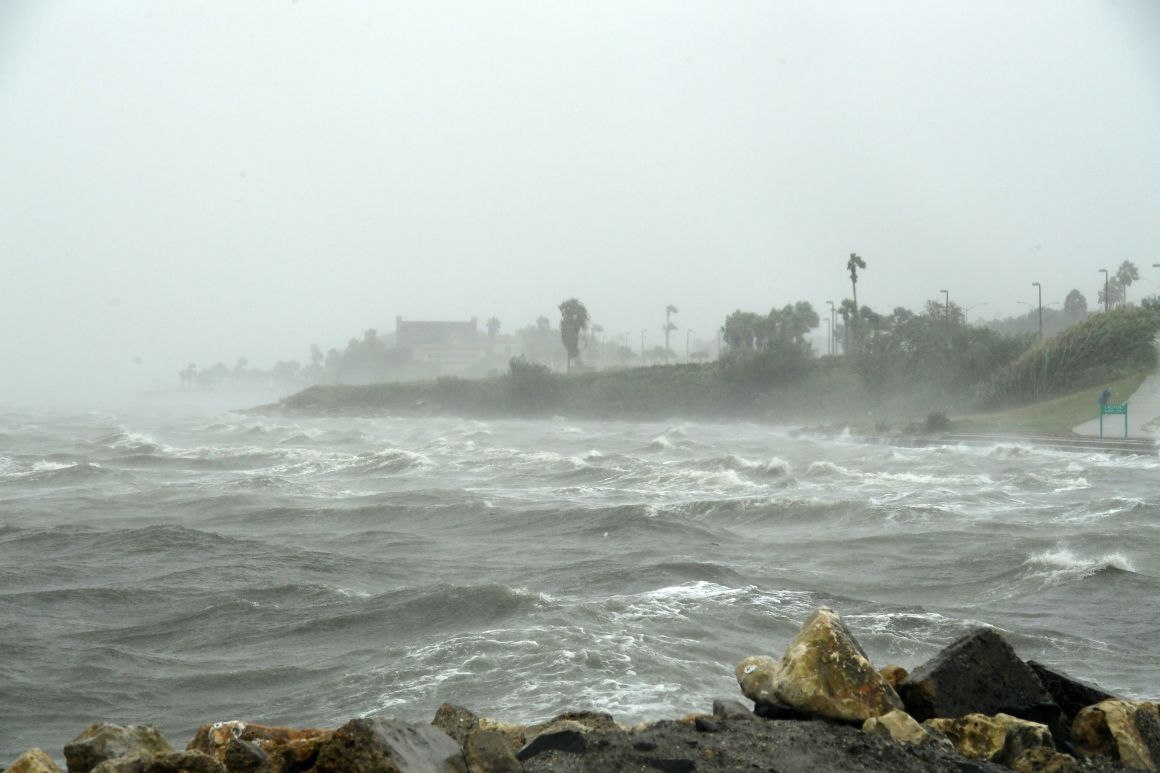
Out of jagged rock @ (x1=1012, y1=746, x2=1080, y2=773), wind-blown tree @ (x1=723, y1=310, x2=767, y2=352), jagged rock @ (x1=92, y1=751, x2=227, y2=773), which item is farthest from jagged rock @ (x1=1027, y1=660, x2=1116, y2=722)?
wind-blown tree @ (x1=723, y1=310, x2=767, y2=352)

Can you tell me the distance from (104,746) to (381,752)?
2003 mm

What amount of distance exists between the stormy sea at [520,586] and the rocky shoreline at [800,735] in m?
1.93

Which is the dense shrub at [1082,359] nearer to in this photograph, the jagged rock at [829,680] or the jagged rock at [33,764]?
the jagged rock at [829,680]

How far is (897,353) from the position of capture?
73312mm

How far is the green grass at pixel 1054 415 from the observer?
43.1 meters

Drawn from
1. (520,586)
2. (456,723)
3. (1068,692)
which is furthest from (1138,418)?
(456,723)

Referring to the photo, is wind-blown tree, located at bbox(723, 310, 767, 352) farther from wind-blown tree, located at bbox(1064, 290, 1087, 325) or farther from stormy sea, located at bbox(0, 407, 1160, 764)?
stormy sea, located at bbox(0, 407, 1160, 764)

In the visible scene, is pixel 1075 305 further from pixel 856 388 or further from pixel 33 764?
pixel 33 764

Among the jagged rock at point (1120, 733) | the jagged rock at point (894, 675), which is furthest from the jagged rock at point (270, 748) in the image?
the jagged rock at point (1120, 733)

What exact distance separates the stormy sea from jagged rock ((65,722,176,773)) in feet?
6.51

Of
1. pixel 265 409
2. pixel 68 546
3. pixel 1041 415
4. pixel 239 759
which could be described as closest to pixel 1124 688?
pixel 239 759

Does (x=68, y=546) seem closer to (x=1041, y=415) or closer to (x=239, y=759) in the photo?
(x=239, y=759)

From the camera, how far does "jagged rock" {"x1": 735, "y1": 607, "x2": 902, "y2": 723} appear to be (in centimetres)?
633

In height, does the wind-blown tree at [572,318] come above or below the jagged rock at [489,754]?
above
